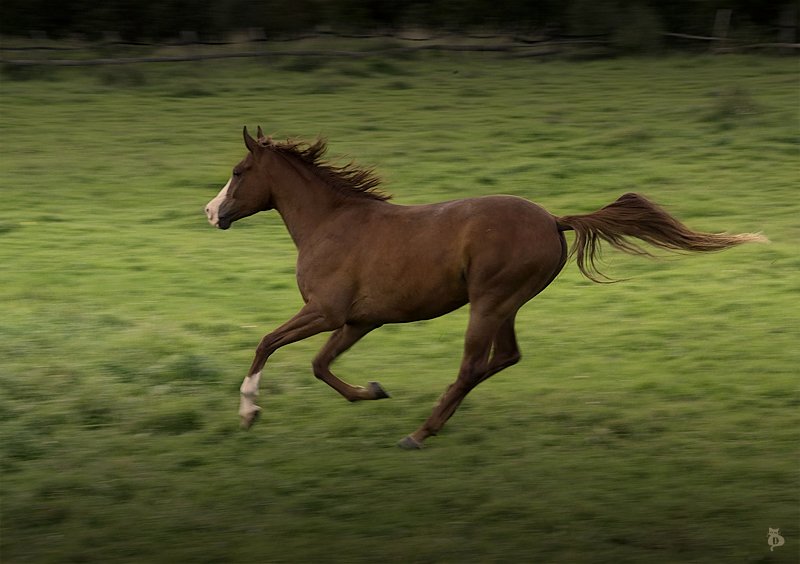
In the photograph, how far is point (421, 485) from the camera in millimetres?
5590

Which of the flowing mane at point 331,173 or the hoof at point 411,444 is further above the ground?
the flowing mane at point 331,173

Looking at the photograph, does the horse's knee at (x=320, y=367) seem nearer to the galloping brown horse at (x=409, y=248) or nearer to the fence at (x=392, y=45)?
the galloping brown horse at (x=409, y=248)

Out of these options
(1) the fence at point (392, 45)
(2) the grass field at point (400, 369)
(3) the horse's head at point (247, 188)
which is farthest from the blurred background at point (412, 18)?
(3) the horse's head at point (247, 188)

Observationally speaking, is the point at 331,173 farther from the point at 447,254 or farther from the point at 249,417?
the point at 249,417

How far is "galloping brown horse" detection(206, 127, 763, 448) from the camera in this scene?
6.12m

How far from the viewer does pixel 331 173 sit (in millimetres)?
6781

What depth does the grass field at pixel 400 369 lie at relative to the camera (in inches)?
201

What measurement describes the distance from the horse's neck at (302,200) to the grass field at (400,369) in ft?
3.31

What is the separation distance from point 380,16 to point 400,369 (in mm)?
14147

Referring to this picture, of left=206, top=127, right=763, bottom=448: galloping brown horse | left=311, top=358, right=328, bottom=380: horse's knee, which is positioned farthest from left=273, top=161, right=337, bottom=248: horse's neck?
left=311, top=358, right=328, bottom=380: horse's knee

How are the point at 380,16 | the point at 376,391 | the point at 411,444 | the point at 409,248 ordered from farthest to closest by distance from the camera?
the point at 380,16
the point at 376,391
the point at 409,248
the point at 411,444

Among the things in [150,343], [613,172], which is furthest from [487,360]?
[613,172]

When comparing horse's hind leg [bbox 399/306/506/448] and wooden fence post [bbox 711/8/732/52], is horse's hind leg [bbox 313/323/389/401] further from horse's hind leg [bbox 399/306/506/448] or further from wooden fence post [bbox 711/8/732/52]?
wooden fence post [bbox 711/8/732/52]

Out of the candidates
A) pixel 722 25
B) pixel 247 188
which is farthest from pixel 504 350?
pixel 722 25
